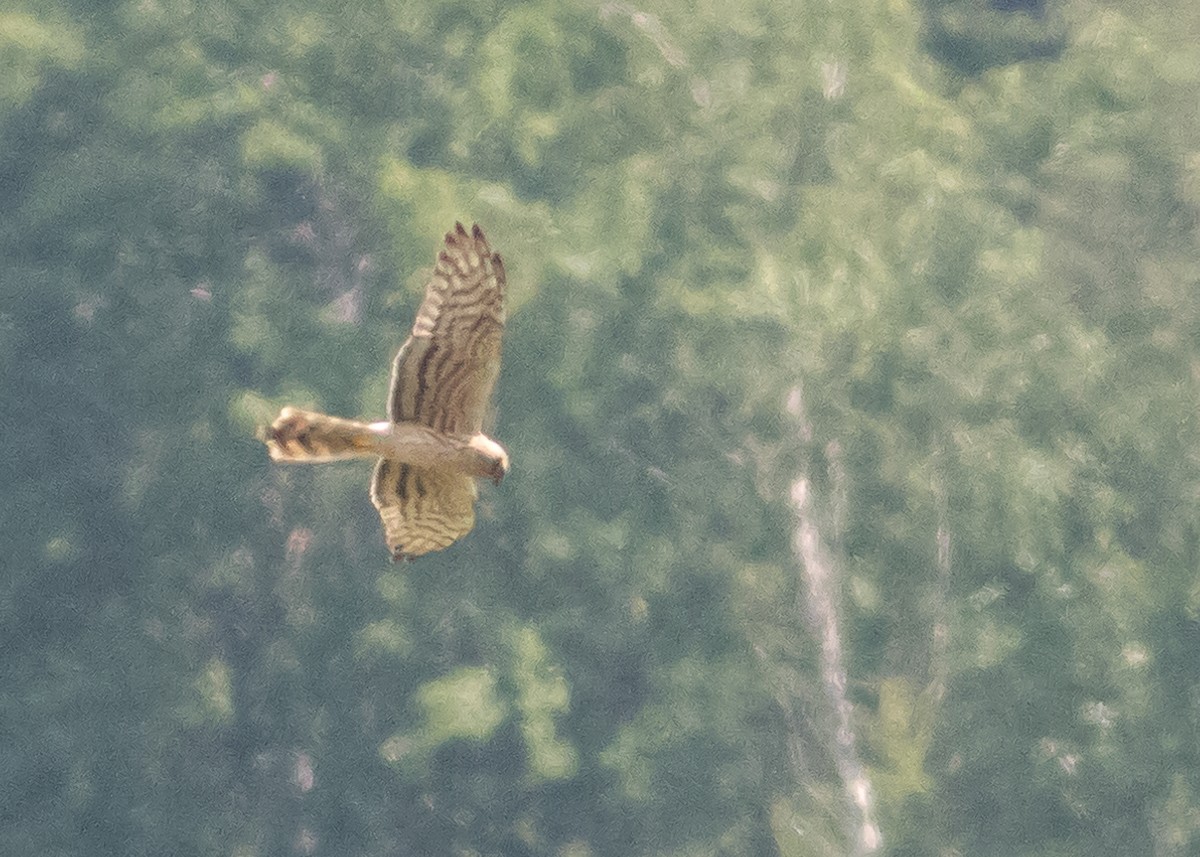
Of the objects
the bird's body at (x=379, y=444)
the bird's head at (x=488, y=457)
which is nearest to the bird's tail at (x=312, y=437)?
the bird's body at (x=379, y=444)

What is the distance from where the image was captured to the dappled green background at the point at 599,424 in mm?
18625

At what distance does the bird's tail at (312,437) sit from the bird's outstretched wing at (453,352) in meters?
0.26

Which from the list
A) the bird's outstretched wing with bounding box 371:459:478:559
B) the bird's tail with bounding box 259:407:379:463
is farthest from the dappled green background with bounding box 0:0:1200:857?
the bird's tail with bounding box 259:407:379:463

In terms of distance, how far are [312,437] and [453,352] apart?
709 mm

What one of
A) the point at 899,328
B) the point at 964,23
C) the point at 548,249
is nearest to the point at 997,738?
the point at 899,328

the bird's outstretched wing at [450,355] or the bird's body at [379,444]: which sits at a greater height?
the bird's outstretched wing at [450,355]

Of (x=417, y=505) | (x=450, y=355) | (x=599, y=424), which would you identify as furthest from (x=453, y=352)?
(x=599, y=424)

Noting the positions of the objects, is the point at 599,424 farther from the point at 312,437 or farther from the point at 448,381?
the point at 312,437

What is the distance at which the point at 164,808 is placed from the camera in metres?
19.8

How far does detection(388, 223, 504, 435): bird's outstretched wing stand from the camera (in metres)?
8.77

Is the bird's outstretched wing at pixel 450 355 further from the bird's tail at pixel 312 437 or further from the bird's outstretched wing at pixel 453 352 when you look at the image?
the bird's tail at pixel 312 437

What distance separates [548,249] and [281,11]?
3.34 m

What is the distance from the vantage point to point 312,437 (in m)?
8.39

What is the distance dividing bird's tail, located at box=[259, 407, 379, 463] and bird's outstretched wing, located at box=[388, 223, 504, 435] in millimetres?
259
